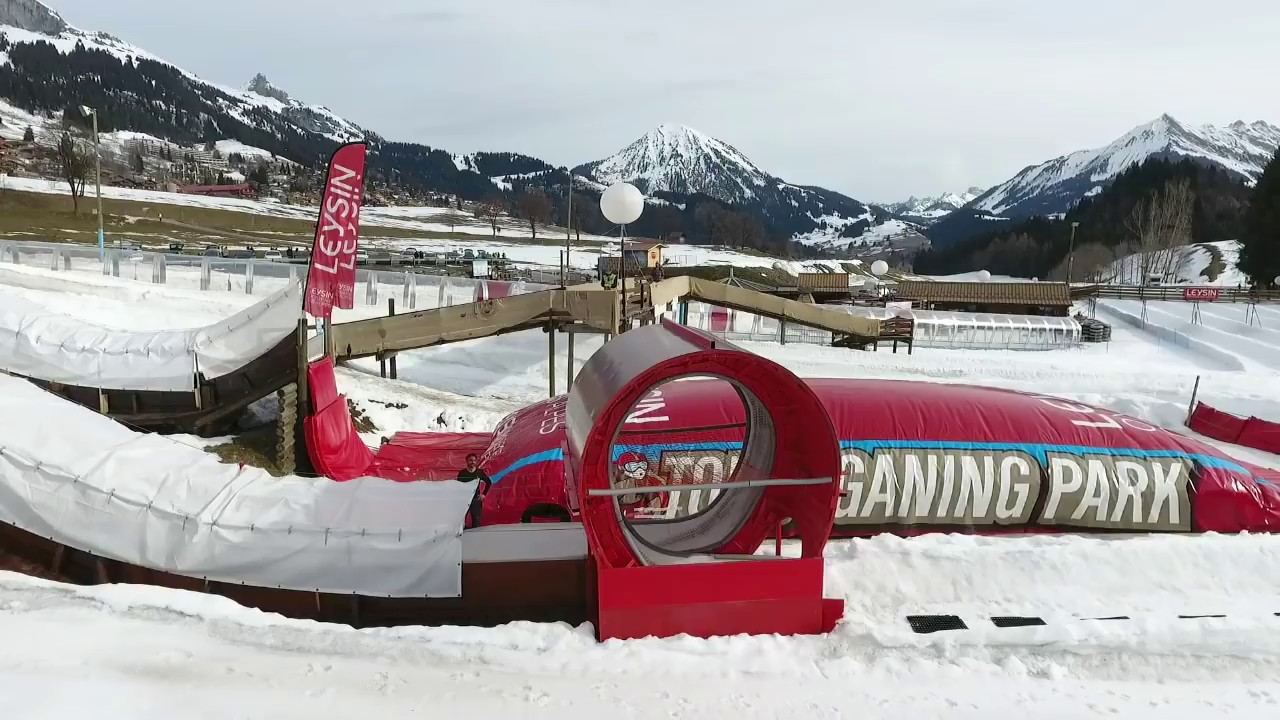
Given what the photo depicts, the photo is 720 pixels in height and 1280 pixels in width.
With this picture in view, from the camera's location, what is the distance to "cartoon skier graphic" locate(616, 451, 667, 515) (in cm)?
793

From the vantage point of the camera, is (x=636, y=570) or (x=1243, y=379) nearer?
(x=636, y=570)

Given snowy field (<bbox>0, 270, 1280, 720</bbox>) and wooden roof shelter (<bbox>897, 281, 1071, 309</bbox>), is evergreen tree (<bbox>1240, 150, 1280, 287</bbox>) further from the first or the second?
snowy field (<bbox>0, 270, 1280, 720</bbox>)

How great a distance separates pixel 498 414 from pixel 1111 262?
9385 cm

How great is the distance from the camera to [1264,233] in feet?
185

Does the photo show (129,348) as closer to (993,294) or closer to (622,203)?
(622,203)

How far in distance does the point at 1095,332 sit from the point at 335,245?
35215 mm

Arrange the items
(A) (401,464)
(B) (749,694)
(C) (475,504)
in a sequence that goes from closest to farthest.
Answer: (B) (749,694)
(C) (475,504)
(A) (401,464)

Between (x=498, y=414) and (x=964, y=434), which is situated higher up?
(x=964, y=434)

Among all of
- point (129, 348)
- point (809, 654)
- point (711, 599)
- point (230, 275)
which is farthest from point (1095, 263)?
point (129, 348)

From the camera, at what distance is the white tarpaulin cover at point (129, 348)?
34.9 ft

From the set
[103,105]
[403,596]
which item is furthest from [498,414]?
[103,105]

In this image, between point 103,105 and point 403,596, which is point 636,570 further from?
point 103,105

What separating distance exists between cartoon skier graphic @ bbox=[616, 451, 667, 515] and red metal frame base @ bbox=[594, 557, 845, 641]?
2001 millimetres

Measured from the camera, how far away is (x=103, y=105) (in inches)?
6629
